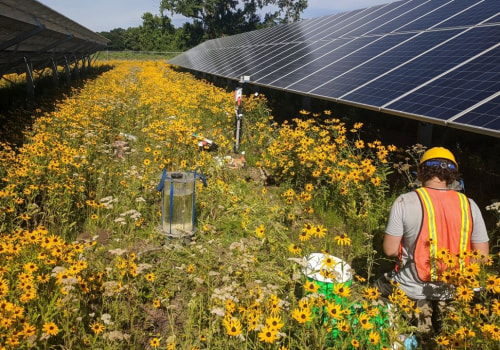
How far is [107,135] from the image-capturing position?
7344mm

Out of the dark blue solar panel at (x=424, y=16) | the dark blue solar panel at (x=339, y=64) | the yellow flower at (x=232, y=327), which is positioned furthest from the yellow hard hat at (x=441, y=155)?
the dark blue solar panel at (x=424, y=16)

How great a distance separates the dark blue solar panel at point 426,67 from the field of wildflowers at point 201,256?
0.89m

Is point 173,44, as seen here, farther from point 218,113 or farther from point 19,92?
point 218,113

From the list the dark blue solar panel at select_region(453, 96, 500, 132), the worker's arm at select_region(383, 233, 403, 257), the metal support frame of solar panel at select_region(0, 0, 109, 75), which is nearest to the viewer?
the worker's arm at select_region(383, 233, 403, 257)

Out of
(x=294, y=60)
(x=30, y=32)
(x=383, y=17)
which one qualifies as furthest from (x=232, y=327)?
(x=383, y=17)

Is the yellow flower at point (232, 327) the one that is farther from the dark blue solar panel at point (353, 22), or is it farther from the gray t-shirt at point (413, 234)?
the dark blue solar panel at point (353, 22)

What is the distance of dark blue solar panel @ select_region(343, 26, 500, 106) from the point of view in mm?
5484

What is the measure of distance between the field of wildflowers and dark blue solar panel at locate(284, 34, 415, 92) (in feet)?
3.80

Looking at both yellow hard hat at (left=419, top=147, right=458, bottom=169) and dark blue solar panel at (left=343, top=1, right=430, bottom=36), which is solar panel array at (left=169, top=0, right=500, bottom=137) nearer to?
dark blue solar panel at (left=343, top=1, right=430, bottom=36)

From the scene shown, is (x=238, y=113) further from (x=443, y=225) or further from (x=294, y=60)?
(x=443, y=225)

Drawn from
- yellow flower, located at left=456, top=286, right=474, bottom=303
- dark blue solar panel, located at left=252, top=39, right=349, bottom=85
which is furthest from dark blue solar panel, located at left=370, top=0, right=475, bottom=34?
yellow flower, located at left=456, top=286, right=474, bottom=303

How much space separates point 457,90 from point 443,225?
2.79 m

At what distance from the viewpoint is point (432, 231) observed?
8.73 feet

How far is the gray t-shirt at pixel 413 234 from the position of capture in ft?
8.86
